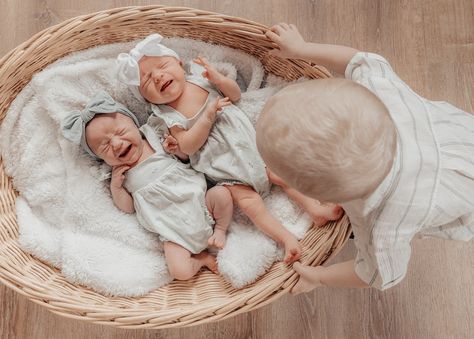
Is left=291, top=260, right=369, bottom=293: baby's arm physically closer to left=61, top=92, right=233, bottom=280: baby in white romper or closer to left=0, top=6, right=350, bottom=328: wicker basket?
left=0, top=6, right=350, bottom=328: wicker basket

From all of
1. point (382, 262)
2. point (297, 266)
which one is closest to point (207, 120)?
point (297, 266)

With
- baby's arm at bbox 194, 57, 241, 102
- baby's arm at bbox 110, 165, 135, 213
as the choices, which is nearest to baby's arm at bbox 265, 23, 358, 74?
baby's arm at bbox 194, 57, 241, 102

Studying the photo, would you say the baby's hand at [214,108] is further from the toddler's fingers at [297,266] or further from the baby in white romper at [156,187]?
the toddler's fingers at [297,266]

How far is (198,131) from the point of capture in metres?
1.17

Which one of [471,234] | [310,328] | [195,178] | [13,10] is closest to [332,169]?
[471,234]

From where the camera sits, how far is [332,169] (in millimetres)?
691

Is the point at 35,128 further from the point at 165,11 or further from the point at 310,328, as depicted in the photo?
the point at 310,328

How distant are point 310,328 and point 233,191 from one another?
405 mm

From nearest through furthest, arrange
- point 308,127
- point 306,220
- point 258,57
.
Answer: point 308,127, point 306,220, point 258,57

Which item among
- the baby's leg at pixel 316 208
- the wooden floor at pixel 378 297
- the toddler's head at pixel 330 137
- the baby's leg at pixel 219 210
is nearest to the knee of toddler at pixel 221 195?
the baby's leg at pixel 219 210

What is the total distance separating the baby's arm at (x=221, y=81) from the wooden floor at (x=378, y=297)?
317mm

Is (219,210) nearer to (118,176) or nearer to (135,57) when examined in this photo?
(118,176)

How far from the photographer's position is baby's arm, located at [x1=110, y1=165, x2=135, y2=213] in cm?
120

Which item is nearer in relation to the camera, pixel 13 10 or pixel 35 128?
pixel 35 128
